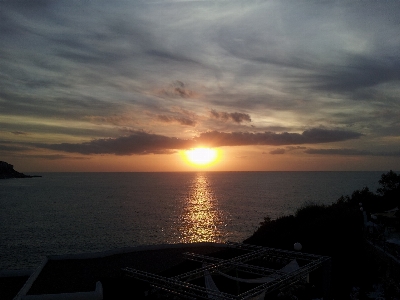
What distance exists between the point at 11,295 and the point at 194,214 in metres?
63.4

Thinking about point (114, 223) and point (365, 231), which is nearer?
point (365, 231)

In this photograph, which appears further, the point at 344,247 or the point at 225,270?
the point at 344,247

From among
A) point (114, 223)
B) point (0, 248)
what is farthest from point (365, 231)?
point (114, 223)

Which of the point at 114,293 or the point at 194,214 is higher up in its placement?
the point at 114,293

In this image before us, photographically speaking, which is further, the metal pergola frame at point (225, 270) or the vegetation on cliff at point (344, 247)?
the vegetation on cliff at point (344, 247)

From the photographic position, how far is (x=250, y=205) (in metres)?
91.4

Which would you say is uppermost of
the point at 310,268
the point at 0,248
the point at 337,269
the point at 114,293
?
the point at 310,268

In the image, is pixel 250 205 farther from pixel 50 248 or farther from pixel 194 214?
pixel 50 248

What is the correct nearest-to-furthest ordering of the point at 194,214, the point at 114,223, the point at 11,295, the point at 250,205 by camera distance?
the point at 11,295
the point at 114,223
the point at 194,214
the point at 250,205

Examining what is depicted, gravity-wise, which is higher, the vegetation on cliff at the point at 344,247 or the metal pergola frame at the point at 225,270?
the metal pergola frame at the point at 225,270

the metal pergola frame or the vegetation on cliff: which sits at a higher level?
A: the metal pergola frame

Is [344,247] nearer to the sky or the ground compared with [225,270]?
nearer to the ground

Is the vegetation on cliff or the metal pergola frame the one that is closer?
the metal pergola frame

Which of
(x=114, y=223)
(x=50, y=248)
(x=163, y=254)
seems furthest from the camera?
(x=114, y=223)
